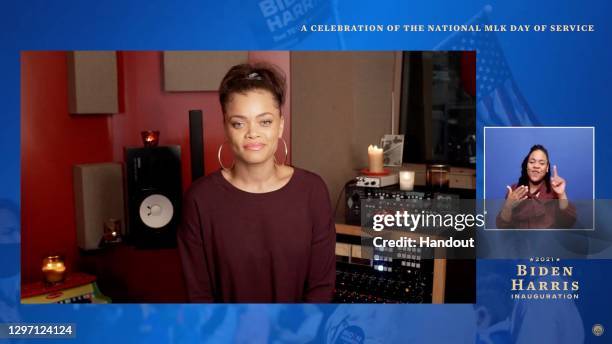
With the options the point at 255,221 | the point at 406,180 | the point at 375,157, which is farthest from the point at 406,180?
the point at 255,221

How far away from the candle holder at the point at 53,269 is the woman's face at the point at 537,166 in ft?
3.30

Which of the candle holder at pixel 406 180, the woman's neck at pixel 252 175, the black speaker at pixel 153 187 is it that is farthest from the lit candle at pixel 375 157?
the black speaker at pixel 153 187

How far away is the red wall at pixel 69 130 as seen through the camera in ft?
4.04

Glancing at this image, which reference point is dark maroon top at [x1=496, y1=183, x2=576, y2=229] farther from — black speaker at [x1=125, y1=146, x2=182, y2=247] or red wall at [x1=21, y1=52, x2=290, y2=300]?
black speaker at [x1=125, y1=146, x2=182, y2=247]

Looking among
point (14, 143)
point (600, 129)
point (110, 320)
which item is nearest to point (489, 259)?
point (600, 129)

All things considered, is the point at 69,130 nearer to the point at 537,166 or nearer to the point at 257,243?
the point at 257,243

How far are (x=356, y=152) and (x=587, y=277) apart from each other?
2.01 ft

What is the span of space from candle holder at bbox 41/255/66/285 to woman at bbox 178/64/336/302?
0.34 metres

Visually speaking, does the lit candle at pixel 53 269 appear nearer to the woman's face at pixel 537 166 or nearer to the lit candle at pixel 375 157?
the lit candle at pixel 375 157

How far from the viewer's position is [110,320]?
1179 millimetres

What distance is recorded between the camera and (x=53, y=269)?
139 cm

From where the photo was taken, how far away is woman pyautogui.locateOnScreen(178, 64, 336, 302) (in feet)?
3.83

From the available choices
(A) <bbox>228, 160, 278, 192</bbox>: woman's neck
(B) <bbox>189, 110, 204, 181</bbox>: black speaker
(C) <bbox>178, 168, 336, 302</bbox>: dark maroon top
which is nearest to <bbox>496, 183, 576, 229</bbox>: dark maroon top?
(C) <bbox>178, 168, 336, 302</bbox>: dark maroon top

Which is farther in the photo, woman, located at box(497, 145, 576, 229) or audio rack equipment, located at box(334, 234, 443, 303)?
audio rack equipment, located at box(334, 234, 443, 303)
